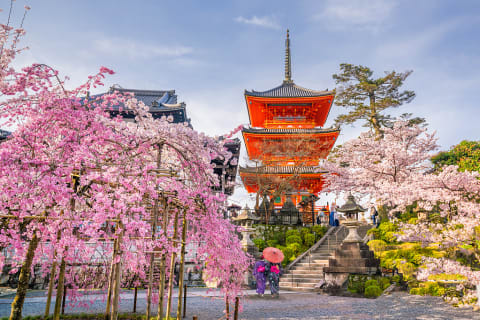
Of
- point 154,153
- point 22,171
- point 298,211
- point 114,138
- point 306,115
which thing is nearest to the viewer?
point 22,171

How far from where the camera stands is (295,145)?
25.1 meters

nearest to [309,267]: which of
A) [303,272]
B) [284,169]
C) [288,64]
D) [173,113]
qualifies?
[303,272]

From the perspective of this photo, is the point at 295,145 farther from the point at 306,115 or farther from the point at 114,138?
the point at 114,138

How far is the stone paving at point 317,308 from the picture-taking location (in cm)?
745

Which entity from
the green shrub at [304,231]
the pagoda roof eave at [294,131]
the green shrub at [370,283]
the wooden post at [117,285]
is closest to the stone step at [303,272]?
the green shrub at [370,283]

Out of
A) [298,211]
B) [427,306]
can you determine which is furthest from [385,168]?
[427,306]

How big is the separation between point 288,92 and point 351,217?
17853 millimetres

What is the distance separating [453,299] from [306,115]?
21.1 metres

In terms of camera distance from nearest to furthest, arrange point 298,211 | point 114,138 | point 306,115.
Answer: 1. point 114,138
2. point 298,211
3. point 306,115

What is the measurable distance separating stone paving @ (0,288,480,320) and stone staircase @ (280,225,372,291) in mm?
2497

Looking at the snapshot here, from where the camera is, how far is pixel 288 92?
1136 inches

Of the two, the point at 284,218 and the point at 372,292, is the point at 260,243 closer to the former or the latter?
the point at 284,218

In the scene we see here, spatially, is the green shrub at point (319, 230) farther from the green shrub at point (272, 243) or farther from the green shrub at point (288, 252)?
the green shrub at point (288, 252)

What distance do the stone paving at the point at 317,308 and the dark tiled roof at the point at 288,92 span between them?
19238 mm
